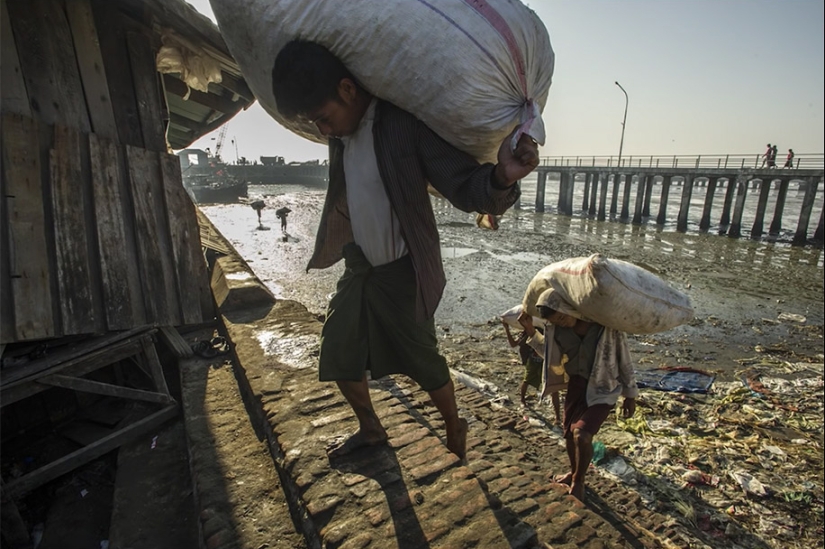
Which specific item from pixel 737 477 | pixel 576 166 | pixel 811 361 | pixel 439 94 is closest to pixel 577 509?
pixel 439 94

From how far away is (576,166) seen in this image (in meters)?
31.6

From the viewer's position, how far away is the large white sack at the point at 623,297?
8.81ft

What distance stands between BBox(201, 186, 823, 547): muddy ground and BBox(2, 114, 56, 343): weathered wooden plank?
4.06 m

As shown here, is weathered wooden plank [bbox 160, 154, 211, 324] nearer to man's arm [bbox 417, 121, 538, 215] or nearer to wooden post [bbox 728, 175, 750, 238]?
man's arm [bbox 417, 121, 538, 215]

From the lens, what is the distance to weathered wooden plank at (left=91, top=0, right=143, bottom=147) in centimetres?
316

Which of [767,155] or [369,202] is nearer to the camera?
[369,202]

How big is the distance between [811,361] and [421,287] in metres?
8.39

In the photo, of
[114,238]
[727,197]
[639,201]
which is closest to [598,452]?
[114,238]

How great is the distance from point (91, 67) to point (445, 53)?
2.99 m

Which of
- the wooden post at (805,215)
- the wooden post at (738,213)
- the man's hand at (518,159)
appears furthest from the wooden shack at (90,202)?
the wooden post at (738,213)

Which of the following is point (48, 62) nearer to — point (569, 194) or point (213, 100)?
point (213, 100)

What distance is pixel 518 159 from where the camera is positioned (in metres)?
1.24

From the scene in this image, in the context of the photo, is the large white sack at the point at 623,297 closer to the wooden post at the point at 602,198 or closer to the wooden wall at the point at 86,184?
the wooden wall at the point at 86,184

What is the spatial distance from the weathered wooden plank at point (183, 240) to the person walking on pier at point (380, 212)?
2047 millimetres
